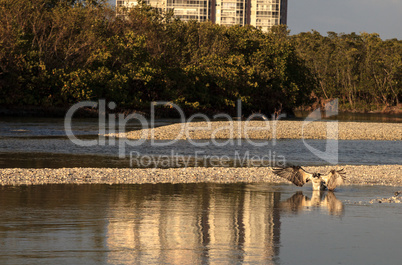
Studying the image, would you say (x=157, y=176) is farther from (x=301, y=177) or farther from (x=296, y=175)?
(x=301, y=177)

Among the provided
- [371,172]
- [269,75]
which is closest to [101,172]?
[371,172]

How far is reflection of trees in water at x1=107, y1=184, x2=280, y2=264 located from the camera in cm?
1064

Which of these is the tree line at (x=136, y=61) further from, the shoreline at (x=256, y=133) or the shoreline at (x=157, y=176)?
the shoreline at (x=157, y=176)

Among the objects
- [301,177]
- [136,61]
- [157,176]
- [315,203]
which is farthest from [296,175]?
[136,61]

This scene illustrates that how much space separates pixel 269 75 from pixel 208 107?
12112mm

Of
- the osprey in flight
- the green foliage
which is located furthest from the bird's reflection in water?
the green foliage

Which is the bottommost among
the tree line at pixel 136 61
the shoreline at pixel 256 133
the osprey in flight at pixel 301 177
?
the shoreline at pixel 256 133

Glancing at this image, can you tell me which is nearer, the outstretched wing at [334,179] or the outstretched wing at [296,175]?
the outstretched wing at [334,179]

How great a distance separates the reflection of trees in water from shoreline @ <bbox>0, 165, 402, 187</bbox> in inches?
59.9

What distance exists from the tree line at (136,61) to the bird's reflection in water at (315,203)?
4920 cm

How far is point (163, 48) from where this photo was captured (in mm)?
80375

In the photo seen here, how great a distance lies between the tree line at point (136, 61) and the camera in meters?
64.8

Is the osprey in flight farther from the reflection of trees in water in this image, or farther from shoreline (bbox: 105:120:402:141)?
shoreline (bbox: 105:120:402:141)

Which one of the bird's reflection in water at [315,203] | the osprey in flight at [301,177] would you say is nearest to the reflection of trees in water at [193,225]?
the bird's reflection in water at [315,203]
